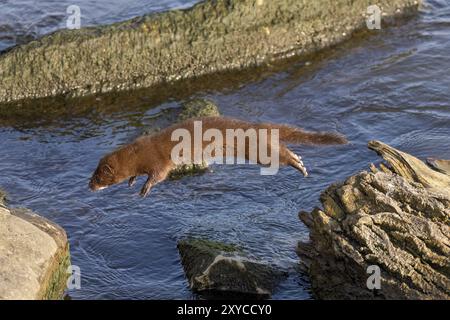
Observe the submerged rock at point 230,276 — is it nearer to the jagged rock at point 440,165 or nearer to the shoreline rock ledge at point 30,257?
the shoreline rock ledge at point 30,257

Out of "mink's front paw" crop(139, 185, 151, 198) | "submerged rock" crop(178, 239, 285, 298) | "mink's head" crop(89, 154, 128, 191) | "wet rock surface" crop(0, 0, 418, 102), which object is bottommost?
"submerged rock" crop(178, 239, 285, 298)

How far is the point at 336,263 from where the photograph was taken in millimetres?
6016

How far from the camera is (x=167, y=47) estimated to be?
10.5 metres

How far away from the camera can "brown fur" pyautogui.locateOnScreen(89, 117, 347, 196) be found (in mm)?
7316

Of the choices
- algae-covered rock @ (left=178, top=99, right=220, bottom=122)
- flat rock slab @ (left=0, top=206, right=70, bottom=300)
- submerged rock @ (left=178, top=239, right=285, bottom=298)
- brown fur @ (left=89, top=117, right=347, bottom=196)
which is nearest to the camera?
flat rock slab @ (left=0, top=206, right=70, bottom=300)

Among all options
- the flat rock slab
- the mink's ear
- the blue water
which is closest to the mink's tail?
the blue water

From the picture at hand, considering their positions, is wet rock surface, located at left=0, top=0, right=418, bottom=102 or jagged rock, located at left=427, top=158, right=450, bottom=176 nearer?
jagged rock, located at left=427, top=158, right=450, bottom=176

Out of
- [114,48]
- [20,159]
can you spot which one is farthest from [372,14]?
[20,159]

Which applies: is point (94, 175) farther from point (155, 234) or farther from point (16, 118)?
point (16, 118)

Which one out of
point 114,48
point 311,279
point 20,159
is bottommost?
point 311,279

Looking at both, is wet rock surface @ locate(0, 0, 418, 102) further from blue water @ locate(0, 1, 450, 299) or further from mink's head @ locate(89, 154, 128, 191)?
mink's head @ locate(89, 154, 128, 191)

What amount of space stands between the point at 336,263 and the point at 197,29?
531cm

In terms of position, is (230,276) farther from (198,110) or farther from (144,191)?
(198,110)

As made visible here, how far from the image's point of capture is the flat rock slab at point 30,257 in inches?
210
